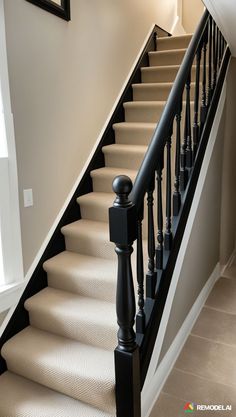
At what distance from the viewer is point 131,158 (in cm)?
303

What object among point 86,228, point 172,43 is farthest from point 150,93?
point 86,228

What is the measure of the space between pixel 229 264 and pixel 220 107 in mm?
1724

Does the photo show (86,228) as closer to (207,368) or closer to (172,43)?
(207,368)

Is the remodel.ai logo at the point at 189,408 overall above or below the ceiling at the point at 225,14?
below

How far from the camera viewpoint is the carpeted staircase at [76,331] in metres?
1.75

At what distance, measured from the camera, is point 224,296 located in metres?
3.02

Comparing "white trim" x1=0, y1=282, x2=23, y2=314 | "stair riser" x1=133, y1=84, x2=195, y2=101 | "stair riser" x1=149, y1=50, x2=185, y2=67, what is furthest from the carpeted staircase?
"stair riser" x1=149, y1=50, x2=185, y2=67

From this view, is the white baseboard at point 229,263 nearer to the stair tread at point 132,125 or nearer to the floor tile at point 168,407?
the stair tread at point 132,125

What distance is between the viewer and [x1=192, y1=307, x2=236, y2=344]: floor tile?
247 centimetres

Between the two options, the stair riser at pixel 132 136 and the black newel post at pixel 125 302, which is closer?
the black newel post at pixel 125 302

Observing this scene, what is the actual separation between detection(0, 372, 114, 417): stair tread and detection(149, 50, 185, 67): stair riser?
11.1 feet

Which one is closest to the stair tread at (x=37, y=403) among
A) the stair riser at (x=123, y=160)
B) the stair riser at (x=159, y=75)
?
the stair riser at (x=123, y=160)

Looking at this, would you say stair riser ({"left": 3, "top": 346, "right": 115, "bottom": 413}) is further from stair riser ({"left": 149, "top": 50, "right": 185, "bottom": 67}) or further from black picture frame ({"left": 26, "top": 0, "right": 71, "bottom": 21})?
stair riser ({"left": 149, "top": 50, "right": 185, "bottom": 67})

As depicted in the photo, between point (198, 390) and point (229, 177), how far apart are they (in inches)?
83.4
